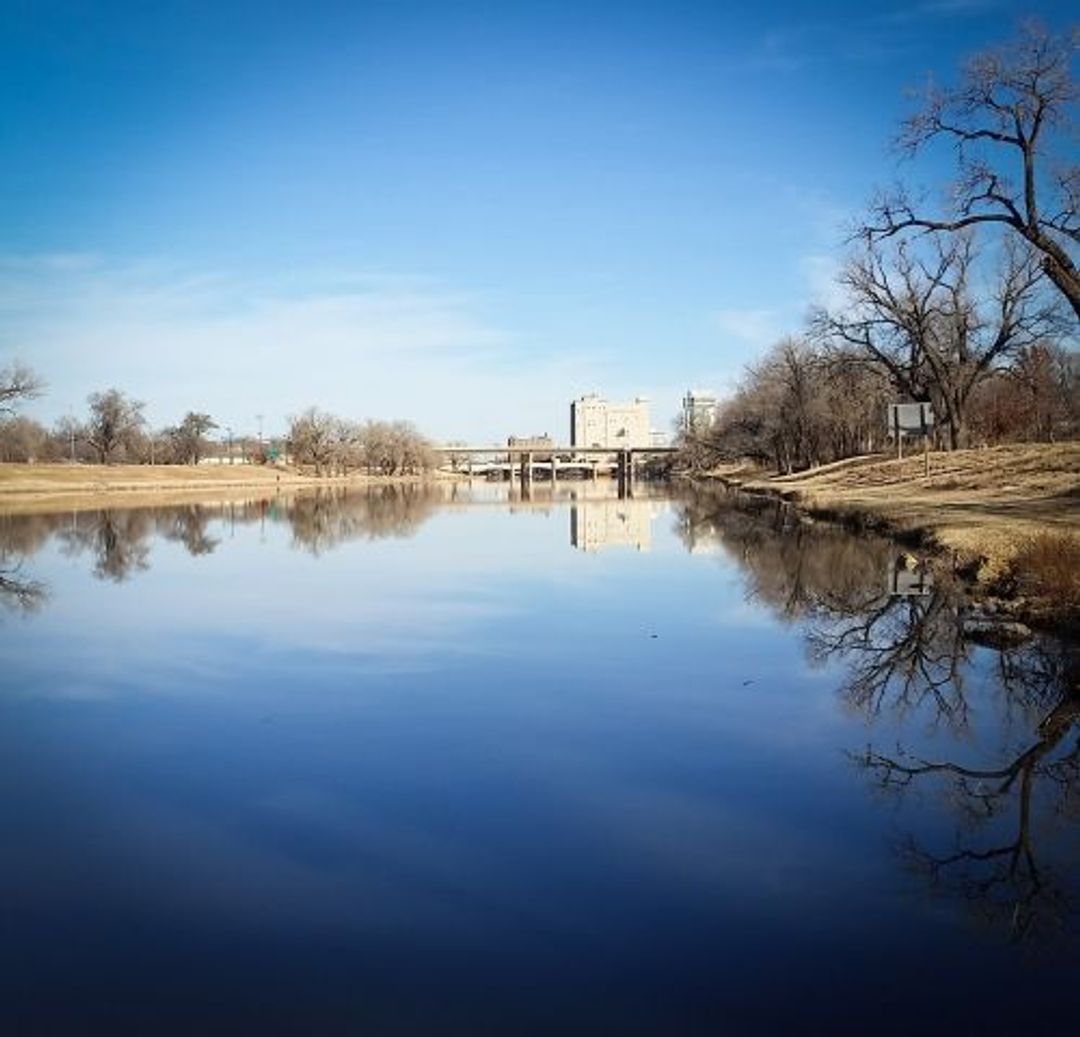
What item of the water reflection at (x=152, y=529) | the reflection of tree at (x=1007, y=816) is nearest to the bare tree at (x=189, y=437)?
the water reflection at (x=152, y=529)

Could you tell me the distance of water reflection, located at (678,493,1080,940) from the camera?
22.0 ft

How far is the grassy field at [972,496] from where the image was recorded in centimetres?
2349

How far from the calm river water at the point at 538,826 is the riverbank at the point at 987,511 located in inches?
75.2

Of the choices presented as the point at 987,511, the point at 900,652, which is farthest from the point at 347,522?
the point at 900,652

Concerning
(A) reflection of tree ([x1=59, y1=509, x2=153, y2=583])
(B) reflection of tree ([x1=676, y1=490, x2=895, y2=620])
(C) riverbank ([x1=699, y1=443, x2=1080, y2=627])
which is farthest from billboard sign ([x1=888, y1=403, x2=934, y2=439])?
(A) reflection of tree ([x1=59, y1=509, x2=153, y2=583])

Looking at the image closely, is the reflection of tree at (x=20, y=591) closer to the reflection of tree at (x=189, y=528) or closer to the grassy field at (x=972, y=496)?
the reflection of tree at (x=189, y=528)

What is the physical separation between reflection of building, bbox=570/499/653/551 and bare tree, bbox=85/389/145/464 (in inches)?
3046

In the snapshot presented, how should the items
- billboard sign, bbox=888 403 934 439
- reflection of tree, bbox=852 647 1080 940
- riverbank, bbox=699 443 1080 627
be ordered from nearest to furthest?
reflection of tree, bbox=852 647 1080 940 → riverbank, bbox=699 443 1080 627 → billboard sign, bbox=888 403 934 439

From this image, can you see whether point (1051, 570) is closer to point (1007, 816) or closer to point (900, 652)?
point (900, 652)

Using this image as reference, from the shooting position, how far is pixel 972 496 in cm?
3872

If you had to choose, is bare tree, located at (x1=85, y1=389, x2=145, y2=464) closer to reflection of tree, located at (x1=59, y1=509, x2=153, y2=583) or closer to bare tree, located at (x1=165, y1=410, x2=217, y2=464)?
bare tree, located at (x1=165, y1=410, x2=217, y2=464)

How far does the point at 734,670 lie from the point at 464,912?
7.86 metres

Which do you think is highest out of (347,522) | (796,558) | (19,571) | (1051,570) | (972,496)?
(972,496)

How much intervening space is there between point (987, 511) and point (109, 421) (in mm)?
109839
